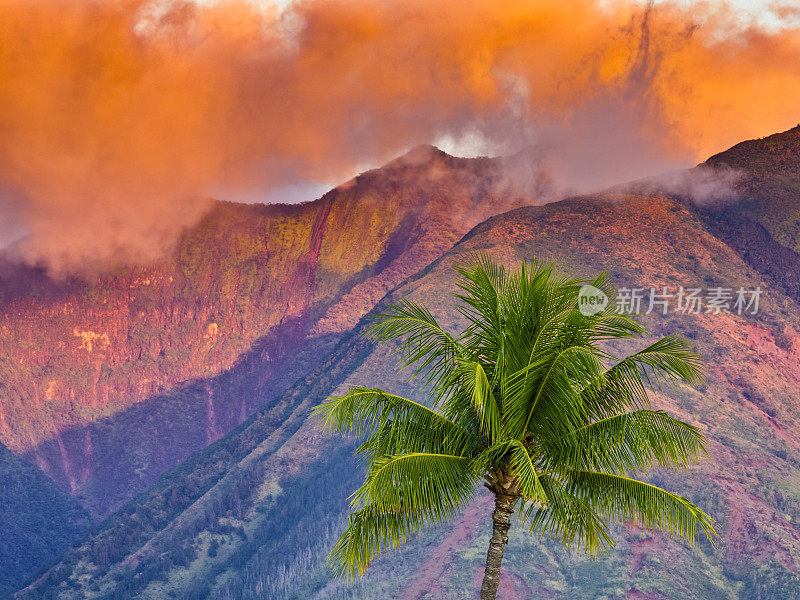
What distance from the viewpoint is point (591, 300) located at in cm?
1451

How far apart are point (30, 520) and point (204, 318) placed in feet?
175

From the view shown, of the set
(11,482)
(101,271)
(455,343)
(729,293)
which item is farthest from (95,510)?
(455,343)

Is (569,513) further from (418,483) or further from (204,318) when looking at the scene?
(204,318)

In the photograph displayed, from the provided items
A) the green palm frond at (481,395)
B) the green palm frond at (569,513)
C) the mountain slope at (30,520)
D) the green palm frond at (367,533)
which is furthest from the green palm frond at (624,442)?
the mountain slope at (30,520)

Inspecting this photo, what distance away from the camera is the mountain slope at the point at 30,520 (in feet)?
435

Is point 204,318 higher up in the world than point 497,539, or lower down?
lower down

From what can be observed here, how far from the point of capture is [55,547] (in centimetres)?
13900

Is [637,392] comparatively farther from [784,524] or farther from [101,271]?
[101,271]

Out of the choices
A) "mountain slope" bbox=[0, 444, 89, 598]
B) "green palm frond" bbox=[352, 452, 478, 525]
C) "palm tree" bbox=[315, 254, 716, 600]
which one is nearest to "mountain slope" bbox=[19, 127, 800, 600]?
"mountain slope" bbox=[0, 444, 89, 598]

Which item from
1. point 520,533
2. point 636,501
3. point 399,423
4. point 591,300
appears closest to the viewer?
point 636,501

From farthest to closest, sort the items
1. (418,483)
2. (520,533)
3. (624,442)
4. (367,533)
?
(520,533)
(624,442)
(367,533)
(418,483)

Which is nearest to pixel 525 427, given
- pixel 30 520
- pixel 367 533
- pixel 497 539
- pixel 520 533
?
pixel 497 539

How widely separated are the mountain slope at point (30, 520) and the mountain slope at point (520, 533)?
2396 cm

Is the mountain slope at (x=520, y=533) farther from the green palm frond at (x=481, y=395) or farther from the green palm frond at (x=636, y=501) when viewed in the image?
the green palm frond at (x=481, y=395)
